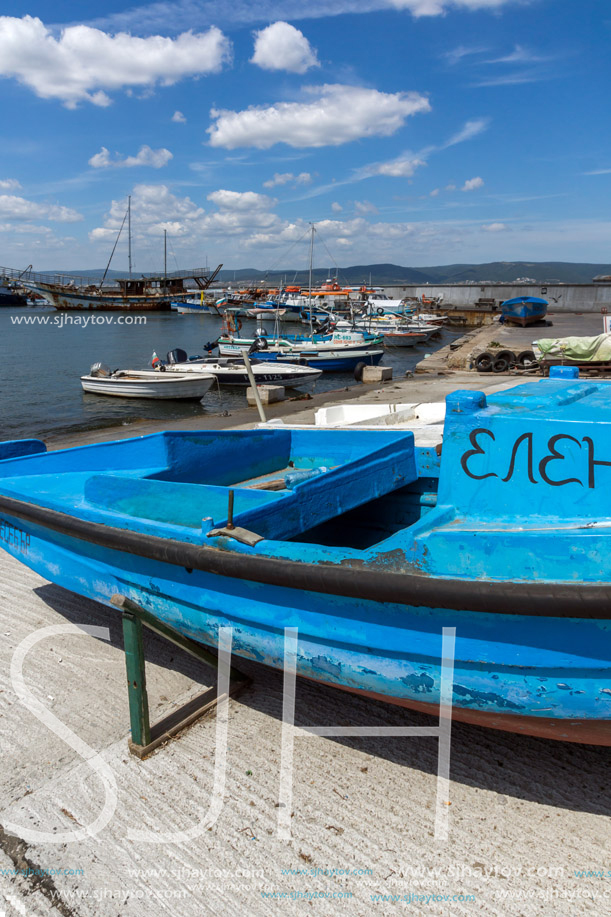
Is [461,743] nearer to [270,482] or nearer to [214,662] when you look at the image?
[214,662]

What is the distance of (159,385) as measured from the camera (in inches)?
832

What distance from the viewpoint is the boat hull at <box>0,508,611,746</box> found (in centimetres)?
253

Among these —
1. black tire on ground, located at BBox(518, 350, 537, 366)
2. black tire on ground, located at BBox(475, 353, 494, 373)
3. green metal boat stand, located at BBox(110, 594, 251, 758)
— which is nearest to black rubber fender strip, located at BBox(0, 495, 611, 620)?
green metal boat stand, located at BBox(110, 594, 251, 758)

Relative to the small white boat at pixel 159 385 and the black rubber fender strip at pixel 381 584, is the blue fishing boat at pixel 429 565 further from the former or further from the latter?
the small white boat at pixel 159 385

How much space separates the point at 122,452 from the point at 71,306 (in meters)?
92.4

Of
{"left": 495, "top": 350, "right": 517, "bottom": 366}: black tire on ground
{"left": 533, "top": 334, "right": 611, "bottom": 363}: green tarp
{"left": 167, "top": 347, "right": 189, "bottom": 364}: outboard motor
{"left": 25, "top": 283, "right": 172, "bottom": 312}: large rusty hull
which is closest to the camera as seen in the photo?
{"left": 533, "top": 334, "right": 611, "bottom": 363}: green tarp

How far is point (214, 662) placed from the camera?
3.62m

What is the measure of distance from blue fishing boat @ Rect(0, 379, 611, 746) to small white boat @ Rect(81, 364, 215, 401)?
682 inches

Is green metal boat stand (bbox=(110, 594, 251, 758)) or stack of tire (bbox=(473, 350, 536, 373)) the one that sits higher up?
stack of tire (bbox=(473, 350, 536, 373))

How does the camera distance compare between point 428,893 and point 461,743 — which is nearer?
point 428,893

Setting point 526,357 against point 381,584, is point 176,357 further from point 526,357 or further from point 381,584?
point 381,584

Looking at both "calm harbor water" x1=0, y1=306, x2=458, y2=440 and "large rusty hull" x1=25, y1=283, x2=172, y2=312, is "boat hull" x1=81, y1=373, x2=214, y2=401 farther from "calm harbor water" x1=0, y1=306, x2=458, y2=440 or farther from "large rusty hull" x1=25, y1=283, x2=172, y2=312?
"large rusty hull" x1=25, y1=283, x2=172, y2=312

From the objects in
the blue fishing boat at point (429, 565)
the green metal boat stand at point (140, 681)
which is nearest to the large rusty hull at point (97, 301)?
the blue fishing boat at point (429, 565)

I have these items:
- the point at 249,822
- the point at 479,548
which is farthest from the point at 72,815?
the point at 479,548
